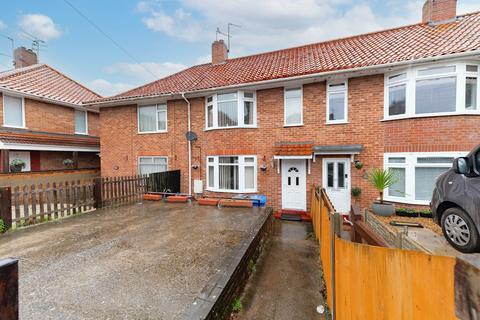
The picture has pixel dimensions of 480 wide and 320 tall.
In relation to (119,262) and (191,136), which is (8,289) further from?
(191,136)

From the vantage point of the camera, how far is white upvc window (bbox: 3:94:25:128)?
11.9 meters

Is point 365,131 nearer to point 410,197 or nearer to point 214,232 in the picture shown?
point 410,197

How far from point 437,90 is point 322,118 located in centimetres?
376

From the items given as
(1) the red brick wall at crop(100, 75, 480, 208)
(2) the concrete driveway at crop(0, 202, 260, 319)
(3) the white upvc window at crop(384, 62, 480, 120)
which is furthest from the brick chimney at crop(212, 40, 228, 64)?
(2) the concrete driveway at crop(0, 202, 260, 319)

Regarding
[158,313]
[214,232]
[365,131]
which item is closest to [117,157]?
[214,232]

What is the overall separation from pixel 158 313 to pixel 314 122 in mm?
8400

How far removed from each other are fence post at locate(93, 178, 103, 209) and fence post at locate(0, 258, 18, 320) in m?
8.50

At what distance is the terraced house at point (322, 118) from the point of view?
7480 mm

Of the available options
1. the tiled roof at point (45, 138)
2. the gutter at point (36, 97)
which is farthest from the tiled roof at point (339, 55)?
the gutter at point (36, 97)

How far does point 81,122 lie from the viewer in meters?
15.6

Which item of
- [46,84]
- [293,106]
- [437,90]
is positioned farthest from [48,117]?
[437,90]

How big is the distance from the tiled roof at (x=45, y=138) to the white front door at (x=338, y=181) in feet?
48.1

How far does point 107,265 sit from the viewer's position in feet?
13.0

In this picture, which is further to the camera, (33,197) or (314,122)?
(314,122)
